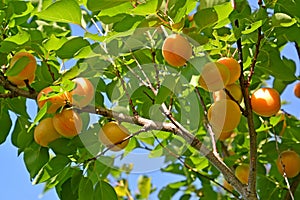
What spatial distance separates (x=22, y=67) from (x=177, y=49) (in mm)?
382

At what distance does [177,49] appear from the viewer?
111 centimetres

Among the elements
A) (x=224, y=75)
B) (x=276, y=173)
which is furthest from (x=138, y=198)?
(x=224, y=75)

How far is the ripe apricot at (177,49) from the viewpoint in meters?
1.11

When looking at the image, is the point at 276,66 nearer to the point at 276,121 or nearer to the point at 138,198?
the point at 276,121

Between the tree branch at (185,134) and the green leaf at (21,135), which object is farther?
the green leaf at (21,135)

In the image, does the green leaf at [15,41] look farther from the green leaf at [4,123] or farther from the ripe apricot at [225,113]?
the ripe apricot at [225,113]

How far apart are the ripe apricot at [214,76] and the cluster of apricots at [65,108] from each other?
0.29 meters

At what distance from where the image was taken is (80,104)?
124cm

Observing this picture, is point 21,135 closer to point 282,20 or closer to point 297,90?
point 282,20

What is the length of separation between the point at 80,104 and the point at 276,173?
0.76 metres

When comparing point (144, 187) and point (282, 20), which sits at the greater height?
point (282, 20)

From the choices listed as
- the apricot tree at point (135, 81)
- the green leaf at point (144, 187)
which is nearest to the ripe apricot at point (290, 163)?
the apricot tree at point (135, 81)

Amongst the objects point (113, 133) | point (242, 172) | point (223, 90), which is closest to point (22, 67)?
point (113, 133)

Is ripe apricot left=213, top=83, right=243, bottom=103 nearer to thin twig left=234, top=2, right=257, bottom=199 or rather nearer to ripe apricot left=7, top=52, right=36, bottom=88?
thin twig left=234, top=2, right=257, bottom=199
